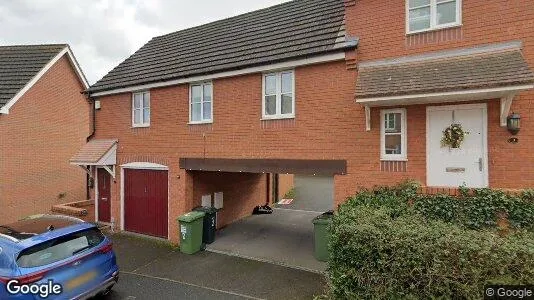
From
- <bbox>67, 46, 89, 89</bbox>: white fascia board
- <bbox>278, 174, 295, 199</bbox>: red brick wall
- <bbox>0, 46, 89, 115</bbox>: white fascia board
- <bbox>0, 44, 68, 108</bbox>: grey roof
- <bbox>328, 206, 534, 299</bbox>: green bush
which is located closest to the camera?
<bbox>328, 206, 534, 299</bbox>: green bush

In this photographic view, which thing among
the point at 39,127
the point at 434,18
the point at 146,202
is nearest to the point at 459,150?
the point at 434,18

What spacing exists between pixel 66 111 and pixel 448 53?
16352mm

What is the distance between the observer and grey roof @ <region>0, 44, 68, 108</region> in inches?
502

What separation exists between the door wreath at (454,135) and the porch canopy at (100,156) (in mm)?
10793

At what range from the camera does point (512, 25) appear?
20.3 ft

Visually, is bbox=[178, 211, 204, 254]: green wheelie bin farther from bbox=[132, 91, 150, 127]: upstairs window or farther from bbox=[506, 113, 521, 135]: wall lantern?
bbox=[506, 113, 521, 135]: wall lantern

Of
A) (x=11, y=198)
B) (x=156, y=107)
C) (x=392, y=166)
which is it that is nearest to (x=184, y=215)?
(x=156, y=107)

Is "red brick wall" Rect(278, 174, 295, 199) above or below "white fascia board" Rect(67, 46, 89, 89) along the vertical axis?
below

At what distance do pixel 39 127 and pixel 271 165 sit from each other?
11651mm

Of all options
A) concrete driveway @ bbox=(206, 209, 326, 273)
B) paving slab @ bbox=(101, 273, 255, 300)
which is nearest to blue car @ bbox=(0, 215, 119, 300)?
paving slab @ bbox=(101, 273, 255, 300)

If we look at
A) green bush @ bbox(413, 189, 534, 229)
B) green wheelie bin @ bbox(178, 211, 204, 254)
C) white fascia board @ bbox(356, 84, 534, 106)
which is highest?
white fascia board @ bbox(356, 84, 534, 106)

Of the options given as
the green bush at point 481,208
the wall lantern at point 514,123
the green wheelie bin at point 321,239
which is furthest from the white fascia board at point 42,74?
the wall lantern at point 514,123

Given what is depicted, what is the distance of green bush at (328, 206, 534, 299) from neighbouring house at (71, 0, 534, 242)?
1981 mm

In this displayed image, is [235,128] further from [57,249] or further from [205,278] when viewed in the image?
[57,249]
